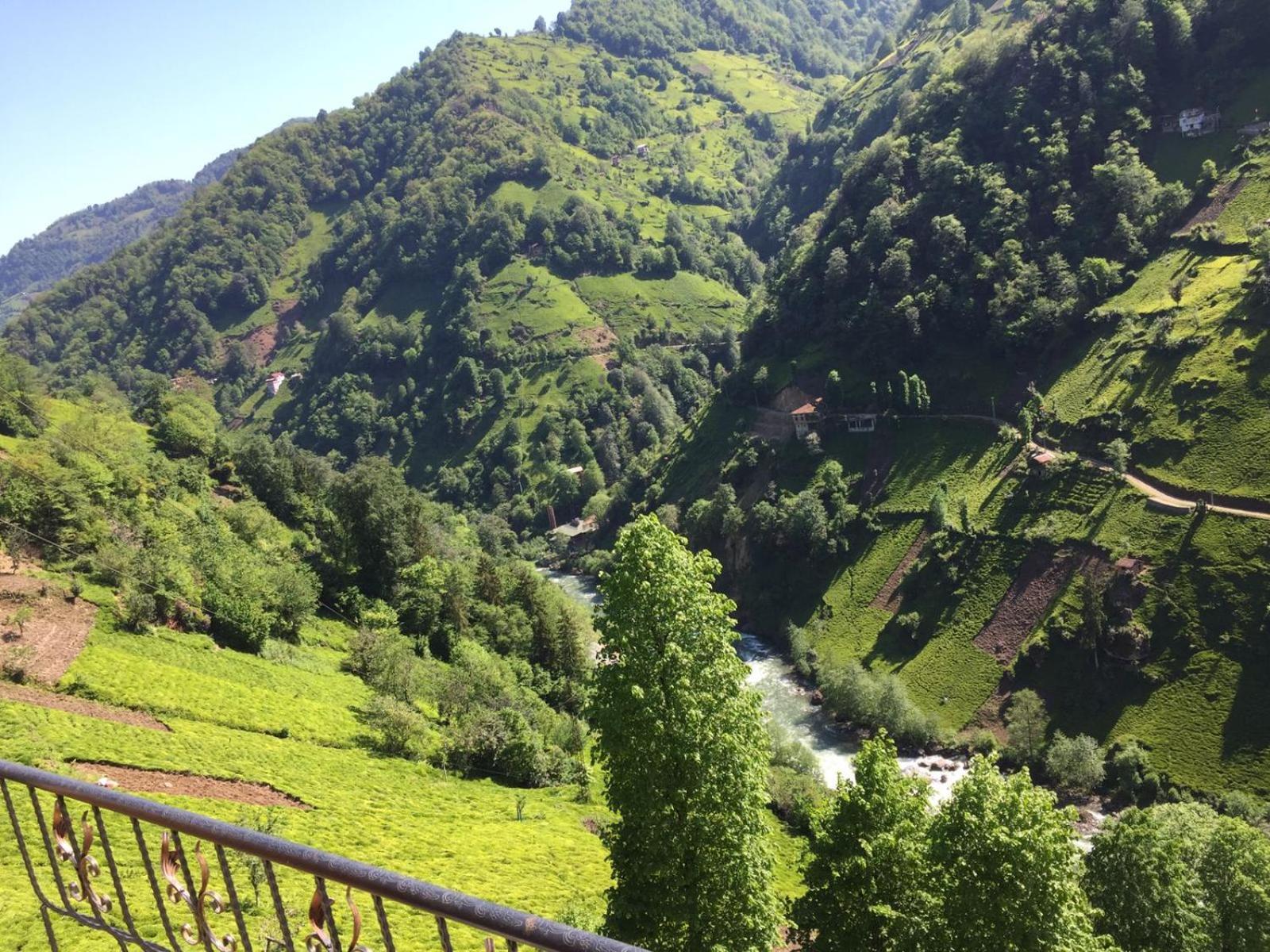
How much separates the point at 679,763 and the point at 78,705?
31918mm

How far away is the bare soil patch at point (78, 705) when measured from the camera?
34031 millimetres

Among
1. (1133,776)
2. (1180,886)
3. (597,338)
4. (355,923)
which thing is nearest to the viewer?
(355,923)

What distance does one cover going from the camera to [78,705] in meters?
35.4

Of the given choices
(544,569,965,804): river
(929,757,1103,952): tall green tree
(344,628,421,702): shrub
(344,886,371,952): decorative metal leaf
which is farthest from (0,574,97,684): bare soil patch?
(344,886,371,952): decorative metal leaf

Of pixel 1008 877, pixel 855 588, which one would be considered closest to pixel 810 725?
pixel 855 588

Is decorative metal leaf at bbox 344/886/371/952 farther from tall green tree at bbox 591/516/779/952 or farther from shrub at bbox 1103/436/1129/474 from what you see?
shrub at bbox 1103/436/1129/474

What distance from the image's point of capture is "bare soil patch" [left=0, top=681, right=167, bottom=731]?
34.0 m

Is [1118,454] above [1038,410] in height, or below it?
below

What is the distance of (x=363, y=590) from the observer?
233ft

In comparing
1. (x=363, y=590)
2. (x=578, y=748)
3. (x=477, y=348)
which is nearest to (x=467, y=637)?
(x=363, y=590)

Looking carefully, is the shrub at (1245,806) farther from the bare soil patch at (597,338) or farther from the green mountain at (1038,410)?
the bare soil patch at (597,338)

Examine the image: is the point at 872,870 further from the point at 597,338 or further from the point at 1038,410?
A: the point at 597,338

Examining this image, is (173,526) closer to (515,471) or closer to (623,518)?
(623,518)

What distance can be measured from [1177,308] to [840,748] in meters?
57.1
